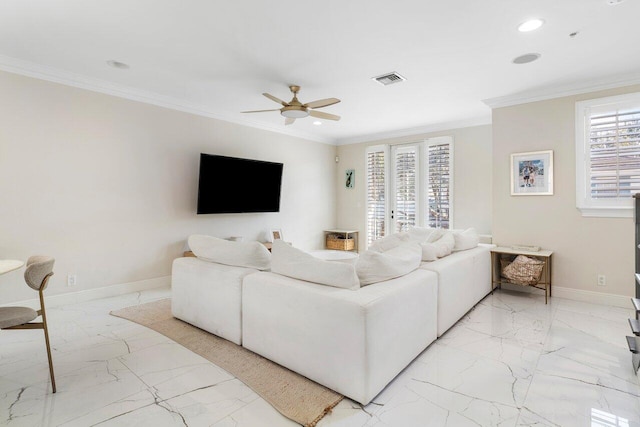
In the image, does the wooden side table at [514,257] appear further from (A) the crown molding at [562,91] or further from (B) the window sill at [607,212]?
(A) the crown molding at [562,91]

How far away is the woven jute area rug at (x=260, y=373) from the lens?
71.4 inches

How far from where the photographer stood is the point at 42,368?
7.47ft

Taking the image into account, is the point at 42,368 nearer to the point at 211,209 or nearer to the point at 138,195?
the point at 138,195

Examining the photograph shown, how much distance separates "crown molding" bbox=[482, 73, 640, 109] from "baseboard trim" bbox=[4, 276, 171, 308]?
515 cm

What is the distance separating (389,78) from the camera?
3.64 metres

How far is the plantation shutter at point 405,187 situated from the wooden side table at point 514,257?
207cm

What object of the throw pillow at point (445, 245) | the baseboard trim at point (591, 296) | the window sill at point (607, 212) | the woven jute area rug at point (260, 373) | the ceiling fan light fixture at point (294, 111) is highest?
the ceiling fan light fixture at point (294, 111)

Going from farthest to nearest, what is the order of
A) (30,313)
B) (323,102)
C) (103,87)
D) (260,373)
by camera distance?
(103,87) < (323,102) < (260,373) < (30,313)

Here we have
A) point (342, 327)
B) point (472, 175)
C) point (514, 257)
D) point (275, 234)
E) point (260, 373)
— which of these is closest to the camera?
point (342, 327)

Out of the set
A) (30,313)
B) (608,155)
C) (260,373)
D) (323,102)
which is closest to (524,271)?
(608,155)

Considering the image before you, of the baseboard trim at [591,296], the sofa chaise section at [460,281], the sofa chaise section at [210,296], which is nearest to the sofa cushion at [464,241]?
the sofa chaise section at [460,281]

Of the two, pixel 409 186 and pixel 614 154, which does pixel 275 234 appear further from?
pixel 614 154

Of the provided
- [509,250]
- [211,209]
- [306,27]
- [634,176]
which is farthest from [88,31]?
[634,176]

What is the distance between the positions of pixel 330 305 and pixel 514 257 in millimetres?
3383
